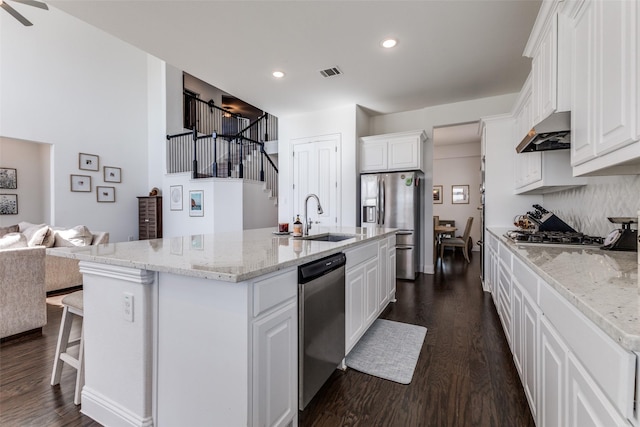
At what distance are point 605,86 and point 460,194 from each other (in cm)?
732

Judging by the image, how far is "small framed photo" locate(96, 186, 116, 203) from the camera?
6.42 meters

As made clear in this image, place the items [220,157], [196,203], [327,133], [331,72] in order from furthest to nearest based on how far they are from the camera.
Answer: [220,157], [196,203], [327,133], [331,72]

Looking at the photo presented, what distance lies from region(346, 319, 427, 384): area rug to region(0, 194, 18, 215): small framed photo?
6.85 m

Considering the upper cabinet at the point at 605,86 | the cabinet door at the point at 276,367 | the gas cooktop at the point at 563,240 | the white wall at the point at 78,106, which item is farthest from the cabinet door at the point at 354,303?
the white wall at the point at 78,106

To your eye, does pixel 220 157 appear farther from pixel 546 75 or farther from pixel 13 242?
pixel 546 75

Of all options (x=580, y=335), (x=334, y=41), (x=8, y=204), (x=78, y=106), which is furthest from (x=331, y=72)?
(x=8, y=204)

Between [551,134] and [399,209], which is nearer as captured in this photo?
[551,134]

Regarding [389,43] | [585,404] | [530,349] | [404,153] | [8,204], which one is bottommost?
[530,349]

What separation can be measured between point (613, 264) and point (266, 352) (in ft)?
5.25

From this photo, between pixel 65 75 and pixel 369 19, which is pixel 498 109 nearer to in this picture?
pixel 369 19

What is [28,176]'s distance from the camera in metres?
5.69

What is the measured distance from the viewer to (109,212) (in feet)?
21.7

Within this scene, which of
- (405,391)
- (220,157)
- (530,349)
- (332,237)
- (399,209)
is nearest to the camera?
(530,349)

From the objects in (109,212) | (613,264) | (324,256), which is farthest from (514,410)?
(109,212)
